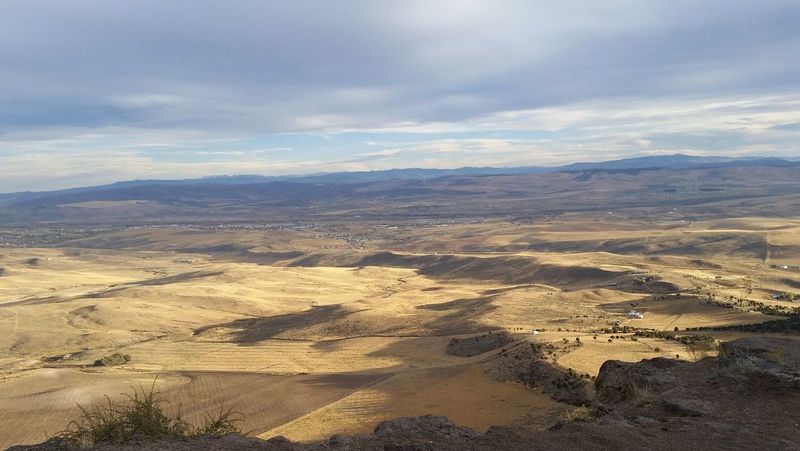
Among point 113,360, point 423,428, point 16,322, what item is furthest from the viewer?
point 16,322

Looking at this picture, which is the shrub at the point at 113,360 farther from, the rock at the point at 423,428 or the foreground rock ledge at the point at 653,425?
the rock at the point at 423,428

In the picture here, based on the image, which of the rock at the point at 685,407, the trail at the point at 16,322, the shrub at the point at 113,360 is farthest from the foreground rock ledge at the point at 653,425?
the trail at the point at 16,322

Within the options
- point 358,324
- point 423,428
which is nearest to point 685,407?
point 423,428

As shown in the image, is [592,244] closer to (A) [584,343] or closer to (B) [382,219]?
(A) [584,343]

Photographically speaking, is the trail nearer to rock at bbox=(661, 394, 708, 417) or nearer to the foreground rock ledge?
the foreground rock ledge

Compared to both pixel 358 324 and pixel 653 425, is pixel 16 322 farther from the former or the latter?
pixel 653 425

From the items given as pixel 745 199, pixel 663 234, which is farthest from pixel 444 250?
pixel 745 199
